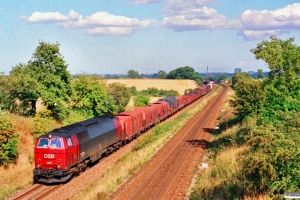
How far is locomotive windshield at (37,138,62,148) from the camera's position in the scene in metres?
21.8

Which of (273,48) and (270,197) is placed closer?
(270,197)

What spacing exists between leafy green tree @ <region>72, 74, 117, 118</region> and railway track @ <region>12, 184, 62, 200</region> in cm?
2473

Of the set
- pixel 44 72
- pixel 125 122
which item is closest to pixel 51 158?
pixel 125 122

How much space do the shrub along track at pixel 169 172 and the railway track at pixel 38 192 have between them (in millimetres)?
4380

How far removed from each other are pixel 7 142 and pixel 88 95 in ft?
71.3

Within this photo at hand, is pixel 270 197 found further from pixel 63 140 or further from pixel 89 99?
pixel 89 99

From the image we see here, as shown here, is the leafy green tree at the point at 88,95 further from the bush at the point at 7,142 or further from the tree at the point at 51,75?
the bush at the point at 7,142

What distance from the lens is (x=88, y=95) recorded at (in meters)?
47.3

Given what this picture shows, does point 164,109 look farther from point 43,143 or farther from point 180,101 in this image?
point 43,143

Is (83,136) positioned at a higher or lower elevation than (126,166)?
higher

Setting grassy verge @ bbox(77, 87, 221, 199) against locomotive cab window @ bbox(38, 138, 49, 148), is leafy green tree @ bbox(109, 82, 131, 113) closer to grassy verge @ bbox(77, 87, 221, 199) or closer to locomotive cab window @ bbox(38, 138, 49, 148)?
grassy verge @ bbox(77, 87, 221, 199)

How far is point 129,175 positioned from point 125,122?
1184cm

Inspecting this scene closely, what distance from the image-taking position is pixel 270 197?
12.6 m

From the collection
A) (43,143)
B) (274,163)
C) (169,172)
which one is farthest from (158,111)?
(274,163)
